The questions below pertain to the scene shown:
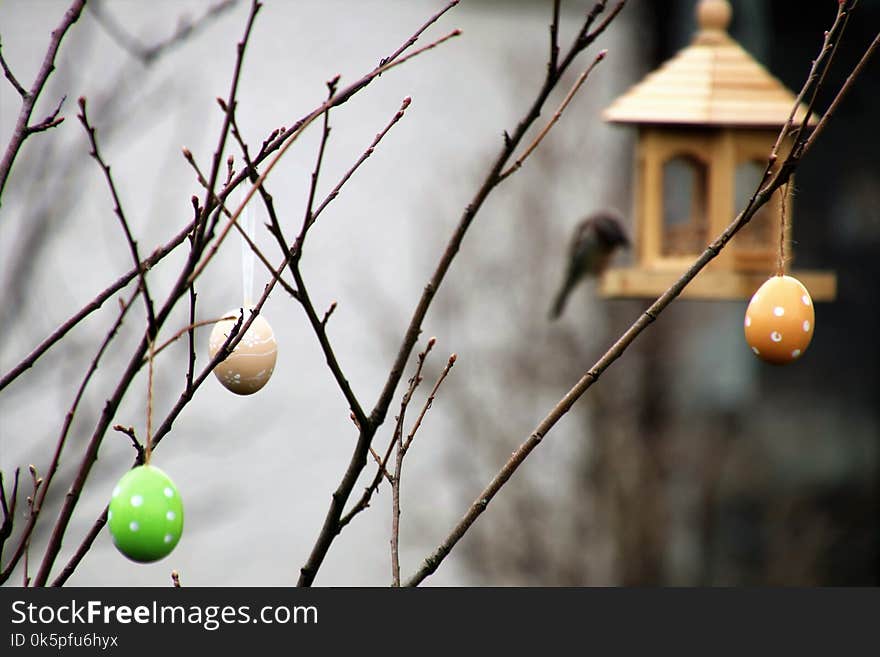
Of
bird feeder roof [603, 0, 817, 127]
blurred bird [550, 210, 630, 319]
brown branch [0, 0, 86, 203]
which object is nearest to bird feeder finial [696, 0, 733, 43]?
bird feeder roof [603, 0, 817, 127]

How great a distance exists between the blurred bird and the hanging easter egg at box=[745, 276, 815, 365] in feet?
5.34

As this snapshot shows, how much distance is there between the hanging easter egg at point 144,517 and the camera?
95 centimetres

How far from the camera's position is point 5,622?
1.15 metres

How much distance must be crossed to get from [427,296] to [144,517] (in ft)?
1.08

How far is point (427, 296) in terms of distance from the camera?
38.5 inches

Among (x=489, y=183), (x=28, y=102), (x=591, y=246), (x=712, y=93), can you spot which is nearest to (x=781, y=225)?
(x=489, y=183)

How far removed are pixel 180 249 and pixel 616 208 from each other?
193 cm

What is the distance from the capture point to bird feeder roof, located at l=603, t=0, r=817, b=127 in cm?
224

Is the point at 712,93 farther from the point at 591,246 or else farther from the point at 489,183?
the point at 489,183

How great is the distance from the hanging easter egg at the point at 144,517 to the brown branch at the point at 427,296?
5.7 inches

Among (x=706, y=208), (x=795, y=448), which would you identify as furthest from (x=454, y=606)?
(x=795, y=448)

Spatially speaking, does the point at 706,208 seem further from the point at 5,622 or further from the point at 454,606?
the point at 5,622

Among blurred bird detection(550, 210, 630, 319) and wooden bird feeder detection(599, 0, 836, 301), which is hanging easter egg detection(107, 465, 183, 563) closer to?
wooden bird feeder detection(599, 0, 836, 301)

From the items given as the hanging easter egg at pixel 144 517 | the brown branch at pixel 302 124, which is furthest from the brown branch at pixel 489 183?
the hanging easter egg at pixel 144 517
